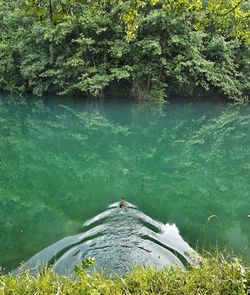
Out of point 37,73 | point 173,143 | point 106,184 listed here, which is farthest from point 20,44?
point 106,184

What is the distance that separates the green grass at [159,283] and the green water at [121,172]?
2.56 metres

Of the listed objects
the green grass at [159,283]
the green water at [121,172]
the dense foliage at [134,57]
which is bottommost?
the green water at [121,172]

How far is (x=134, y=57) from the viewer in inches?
849

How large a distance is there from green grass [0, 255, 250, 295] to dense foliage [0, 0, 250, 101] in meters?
18.0

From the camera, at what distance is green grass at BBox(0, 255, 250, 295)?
10.3ft

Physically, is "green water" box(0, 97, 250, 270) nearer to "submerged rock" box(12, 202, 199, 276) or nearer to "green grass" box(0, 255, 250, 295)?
"submerged rock" box(12, 202, 199, 276)

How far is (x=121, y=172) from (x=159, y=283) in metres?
7.40

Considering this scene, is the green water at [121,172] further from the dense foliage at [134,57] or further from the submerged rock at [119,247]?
the dense foliage at [134,57]

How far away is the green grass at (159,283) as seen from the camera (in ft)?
10.3

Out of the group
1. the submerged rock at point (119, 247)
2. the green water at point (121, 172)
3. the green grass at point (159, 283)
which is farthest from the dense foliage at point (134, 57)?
the green grass at point (159, 283)

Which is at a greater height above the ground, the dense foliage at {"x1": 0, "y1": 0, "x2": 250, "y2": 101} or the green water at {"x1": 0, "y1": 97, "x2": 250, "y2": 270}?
the dense foliage at {"x1": 0, "y1": 0, "x2": 250, "y2": 101}

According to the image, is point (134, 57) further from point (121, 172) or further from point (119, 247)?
point (119, 247)

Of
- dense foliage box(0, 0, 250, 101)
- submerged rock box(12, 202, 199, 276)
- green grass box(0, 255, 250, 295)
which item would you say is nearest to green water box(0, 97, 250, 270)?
submerged rock box(12, 202, 199, 276)

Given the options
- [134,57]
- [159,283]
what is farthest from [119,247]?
[134,57]
